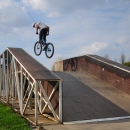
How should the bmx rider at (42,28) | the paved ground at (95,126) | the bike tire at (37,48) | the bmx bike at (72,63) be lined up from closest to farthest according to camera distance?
the paved ground at (95,126) → the bmx rider at (42,28) → the bike tire at (37,48) → the bmx bike at (72,63)

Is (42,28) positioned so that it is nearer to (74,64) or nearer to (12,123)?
(74,64)

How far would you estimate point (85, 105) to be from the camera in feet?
30.2

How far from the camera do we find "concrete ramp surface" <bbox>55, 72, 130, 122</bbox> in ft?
27.2

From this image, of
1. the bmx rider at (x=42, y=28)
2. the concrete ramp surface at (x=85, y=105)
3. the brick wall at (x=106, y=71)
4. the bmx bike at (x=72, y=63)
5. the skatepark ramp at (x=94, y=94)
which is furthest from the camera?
the bmx bike at (x=72, y=63)

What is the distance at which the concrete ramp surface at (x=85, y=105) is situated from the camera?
8.28 meters

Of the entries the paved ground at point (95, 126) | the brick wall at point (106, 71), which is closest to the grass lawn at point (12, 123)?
the paved ground at point (95, 126)

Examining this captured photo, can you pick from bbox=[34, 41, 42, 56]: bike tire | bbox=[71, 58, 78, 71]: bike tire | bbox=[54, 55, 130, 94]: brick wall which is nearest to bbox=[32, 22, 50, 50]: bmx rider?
bbox=[34, 41, 42, 56]: bike tire

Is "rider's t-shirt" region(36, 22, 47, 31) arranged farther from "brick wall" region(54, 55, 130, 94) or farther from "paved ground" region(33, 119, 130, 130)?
"paved ground" region(33, 119, 130, 130)

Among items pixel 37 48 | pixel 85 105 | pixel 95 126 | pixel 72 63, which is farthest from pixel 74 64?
pixel 95 126

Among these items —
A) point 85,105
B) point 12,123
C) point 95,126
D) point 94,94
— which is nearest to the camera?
point 95,126

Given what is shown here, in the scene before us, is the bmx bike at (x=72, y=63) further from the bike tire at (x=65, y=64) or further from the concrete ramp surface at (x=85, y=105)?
the concrete ramp surface at (x=85, y=105)

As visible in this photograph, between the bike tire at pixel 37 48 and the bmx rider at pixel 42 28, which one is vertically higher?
the bmx rider at pixel 42 28

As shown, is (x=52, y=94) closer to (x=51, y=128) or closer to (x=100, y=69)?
(x=51, y=128)

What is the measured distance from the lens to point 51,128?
675 centimetres
